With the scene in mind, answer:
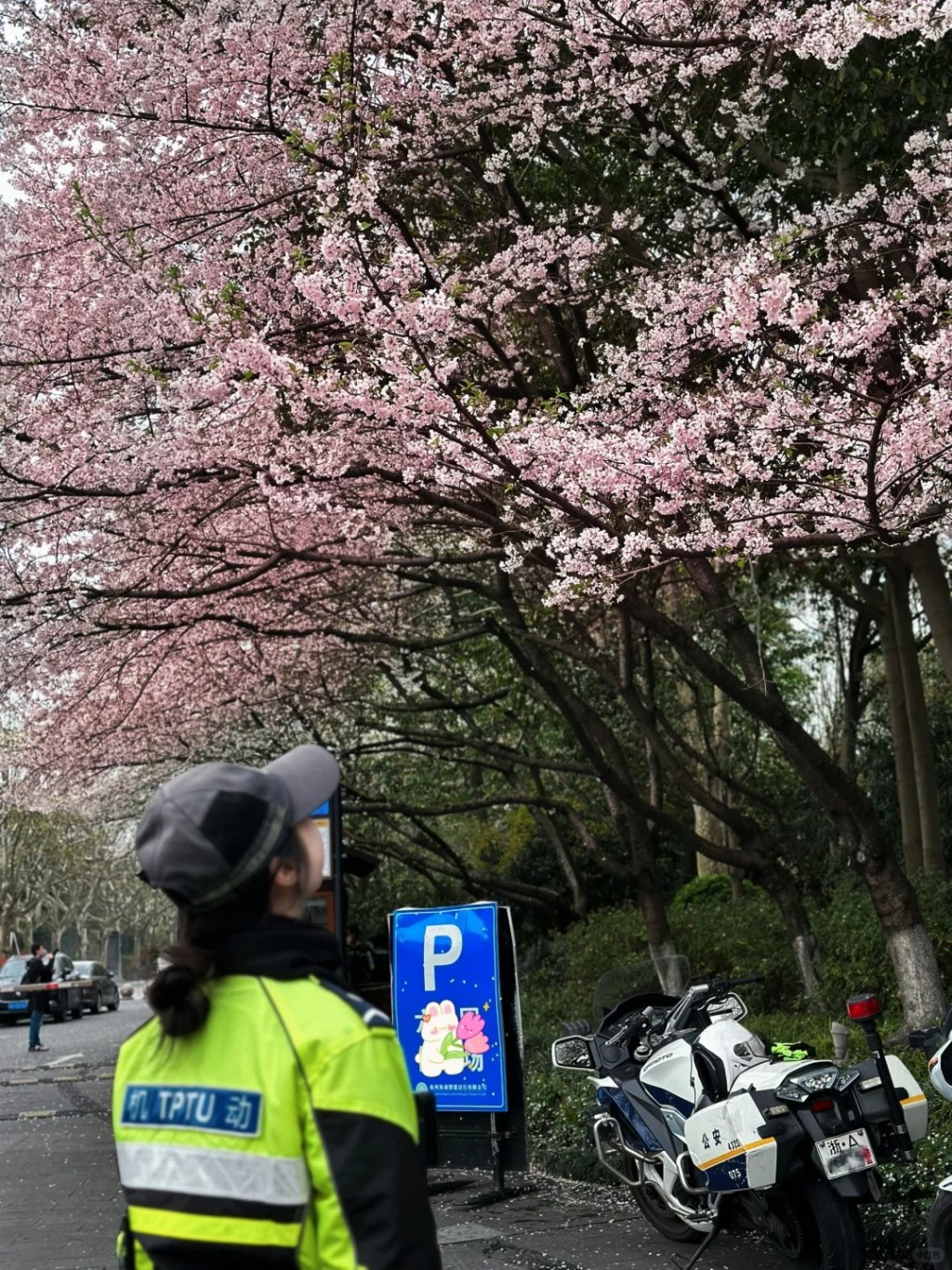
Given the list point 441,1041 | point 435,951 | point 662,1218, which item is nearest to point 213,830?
point 662,1218

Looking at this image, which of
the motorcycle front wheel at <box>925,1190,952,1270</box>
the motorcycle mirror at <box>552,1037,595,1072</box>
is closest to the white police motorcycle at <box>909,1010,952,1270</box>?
the motorcycle front wheel at <box>925,1190,952,1270</box>

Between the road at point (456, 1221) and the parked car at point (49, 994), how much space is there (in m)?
22.5

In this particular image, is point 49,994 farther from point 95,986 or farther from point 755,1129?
point 755,1129

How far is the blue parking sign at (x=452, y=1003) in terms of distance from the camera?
28.1ft

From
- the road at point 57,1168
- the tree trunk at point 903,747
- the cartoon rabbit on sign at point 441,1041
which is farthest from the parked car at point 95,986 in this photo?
the cartoon rabbit on sign at point 441,1041

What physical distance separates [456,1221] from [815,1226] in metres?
2.79

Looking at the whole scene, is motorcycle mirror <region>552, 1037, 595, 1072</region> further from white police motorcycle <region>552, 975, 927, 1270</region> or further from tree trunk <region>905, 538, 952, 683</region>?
tree trunk <region>905, 538, 952, 683</region>

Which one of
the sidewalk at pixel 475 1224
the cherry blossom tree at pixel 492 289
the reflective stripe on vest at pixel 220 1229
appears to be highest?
the cherry blossom tree at pixel 492 289

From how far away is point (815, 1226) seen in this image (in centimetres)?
593

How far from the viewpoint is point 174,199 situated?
11031 millimetres

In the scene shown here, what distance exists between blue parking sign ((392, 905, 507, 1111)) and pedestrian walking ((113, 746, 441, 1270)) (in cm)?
634

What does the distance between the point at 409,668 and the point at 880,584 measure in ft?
21.2

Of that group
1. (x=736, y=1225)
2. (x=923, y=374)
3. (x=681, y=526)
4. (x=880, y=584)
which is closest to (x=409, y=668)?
(x=880, y=584)

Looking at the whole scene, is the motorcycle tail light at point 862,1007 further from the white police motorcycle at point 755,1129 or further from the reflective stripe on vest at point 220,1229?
the reflective stripe on vest at point 220,1229
